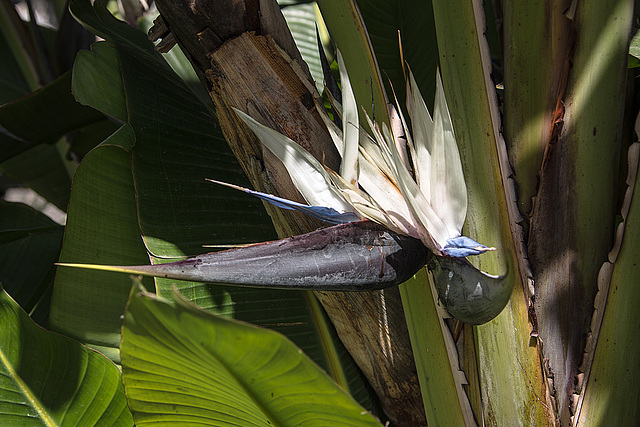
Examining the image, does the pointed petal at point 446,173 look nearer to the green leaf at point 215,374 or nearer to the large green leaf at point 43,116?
the green leaf at point 215,374

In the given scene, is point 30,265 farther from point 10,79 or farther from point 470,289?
point 470,289

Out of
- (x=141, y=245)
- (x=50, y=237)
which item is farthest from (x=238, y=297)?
(x=50, y=237)

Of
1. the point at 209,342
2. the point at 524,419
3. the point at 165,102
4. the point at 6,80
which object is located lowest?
the point at 524,419

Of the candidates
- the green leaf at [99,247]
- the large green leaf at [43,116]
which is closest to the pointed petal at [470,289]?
the green leaf at [99,247]

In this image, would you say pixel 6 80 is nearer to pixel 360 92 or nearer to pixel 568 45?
pixel 360 92

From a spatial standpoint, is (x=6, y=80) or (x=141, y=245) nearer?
(x=141, y=245)
